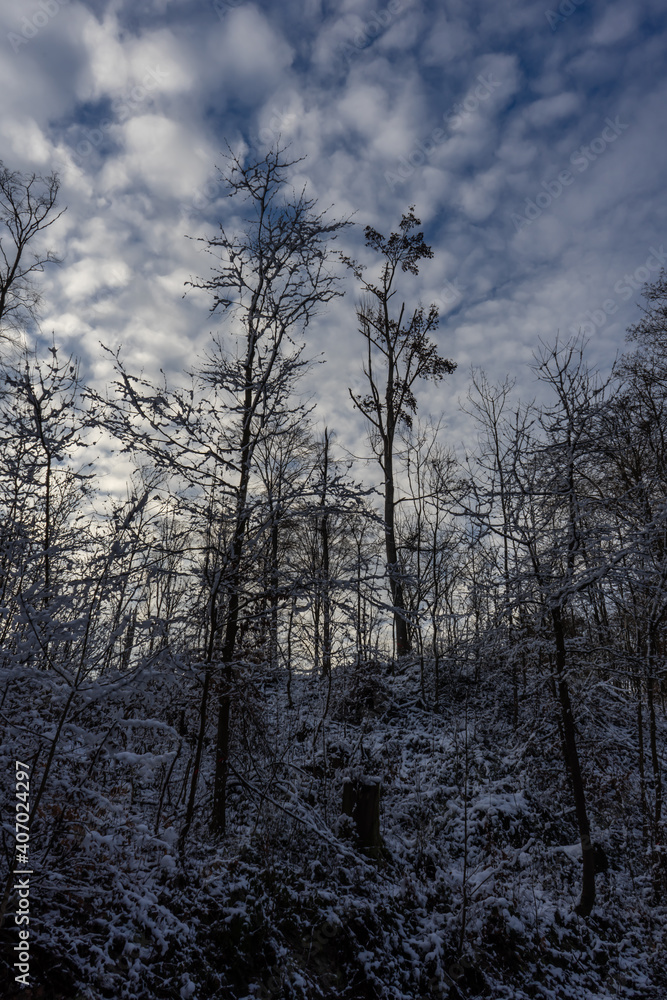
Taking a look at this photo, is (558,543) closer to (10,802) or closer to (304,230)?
(304,230)

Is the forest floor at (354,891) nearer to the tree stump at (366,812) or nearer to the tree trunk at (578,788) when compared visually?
the tree stump at (366,812)

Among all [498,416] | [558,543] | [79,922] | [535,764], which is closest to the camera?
[79,922]

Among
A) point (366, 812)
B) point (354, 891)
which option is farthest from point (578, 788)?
point (354, 891)

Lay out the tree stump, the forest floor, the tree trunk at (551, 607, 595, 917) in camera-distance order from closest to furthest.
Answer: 1. the forest floor
2. the tree stump
3. the tree trunk at (551, 607, 595, 917)

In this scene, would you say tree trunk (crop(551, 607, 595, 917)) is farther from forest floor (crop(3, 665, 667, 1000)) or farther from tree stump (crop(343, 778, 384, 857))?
tree stump (crop(343, 778, 384, 857))

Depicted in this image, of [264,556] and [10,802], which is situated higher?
[264,556]

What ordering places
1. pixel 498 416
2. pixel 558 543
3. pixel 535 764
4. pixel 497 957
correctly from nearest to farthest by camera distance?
pixel 497 957 → pixel 558 543 → pixel 535 764 → pixel 498 416

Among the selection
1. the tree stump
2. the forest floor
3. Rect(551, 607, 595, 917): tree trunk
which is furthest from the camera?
Rect(551, 607, 595, 917): tree trunk

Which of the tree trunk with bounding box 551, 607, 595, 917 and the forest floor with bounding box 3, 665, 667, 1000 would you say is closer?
the forest floor with bounding box 3, 665, 667, 1000

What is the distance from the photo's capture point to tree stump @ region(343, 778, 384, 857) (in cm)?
654

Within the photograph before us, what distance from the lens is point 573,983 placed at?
18.2 ft

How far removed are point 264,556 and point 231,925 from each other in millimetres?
3690

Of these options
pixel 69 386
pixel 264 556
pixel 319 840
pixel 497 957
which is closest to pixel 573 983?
pixel 497 957

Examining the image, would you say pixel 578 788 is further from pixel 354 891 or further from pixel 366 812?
pixel 354 891
